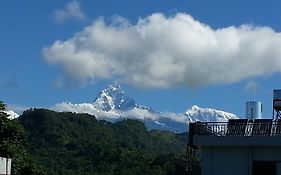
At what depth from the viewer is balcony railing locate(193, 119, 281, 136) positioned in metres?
22.7

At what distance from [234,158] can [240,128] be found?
1032 millimetres

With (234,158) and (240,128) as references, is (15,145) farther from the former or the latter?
(240,128)

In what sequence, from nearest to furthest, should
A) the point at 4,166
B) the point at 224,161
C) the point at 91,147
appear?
the point at 224,161 < the point at 4,166 < the point at 91,147

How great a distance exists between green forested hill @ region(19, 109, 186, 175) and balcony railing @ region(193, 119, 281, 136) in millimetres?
53073

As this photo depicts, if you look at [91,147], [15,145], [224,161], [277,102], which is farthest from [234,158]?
[91,147]

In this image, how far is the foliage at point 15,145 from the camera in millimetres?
32916

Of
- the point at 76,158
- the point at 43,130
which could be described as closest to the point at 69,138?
the point at 43,130

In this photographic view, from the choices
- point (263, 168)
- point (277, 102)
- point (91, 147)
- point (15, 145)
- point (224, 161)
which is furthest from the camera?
point (91, 147)

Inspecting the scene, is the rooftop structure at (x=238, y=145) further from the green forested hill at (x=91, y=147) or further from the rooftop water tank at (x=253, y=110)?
the green forested hill at (x=91, y=147)

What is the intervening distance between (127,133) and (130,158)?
206 feet

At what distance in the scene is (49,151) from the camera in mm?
121000

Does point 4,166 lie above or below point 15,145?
below

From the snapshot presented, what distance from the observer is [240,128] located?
23.2 m

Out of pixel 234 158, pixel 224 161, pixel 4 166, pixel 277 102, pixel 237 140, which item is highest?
pixel 277 102
